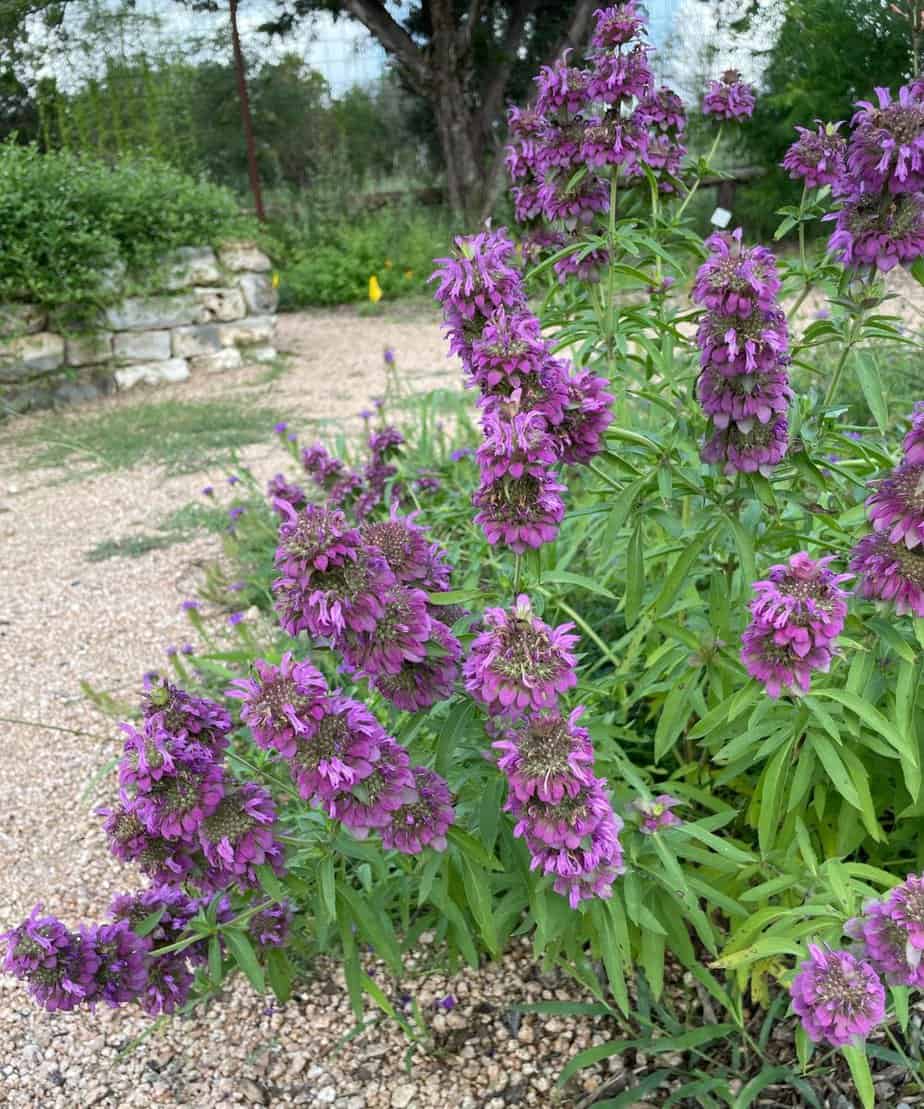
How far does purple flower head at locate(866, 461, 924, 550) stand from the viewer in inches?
58.1

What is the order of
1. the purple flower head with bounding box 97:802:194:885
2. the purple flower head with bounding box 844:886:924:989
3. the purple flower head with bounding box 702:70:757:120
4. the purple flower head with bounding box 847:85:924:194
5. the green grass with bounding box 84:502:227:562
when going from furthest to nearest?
1. the green grass with bounding box 84:502:227:562
2. the purple flower head with bounding box 702:70:757:120
3. the purple flower head with bounding box 847:85:924:194
4. the purple flower head with bounding box 97:802:194:885
5. the purple flower head with bounding box 844:886:924:989

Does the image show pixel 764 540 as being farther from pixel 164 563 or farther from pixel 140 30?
pixel 140 30

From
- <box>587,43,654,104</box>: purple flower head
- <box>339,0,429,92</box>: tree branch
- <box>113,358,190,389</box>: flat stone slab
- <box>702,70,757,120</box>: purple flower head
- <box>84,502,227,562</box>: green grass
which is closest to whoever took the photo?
<box>587,43,654,104</box>: purple flower head

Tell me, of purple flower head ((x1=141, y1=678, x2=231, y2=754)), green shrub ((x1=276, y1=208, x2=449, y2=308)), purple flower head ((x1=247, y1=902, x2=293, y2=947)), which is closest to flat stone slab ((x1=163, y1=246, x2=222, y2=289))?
green shrub ((x1=276, y1=208, x2=449, y2=308))

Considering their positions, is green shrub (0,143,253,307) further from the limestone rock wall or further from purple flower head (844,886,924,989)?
purple flower head (844,886,924,989)

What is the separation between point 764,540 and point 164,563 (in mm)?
3544

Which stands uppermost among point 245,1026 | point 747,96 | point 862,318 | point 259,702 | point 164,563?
point 747,96

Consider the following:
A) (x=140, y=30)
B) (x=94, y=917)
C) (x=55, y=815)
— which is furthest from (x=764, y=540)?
(x=140, y=30)

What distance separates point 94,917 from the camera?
261cm

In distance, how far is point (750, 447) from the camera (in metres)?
1.64

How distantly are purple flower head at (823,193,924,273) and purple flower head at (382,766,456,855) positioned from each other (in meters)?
1.23

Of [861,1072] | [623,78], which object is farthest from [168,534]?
[861,1072]

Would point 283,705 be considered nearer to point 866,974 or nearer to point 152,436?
point 866,974

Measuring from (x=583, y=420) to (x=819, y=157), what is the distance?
1286 mm
